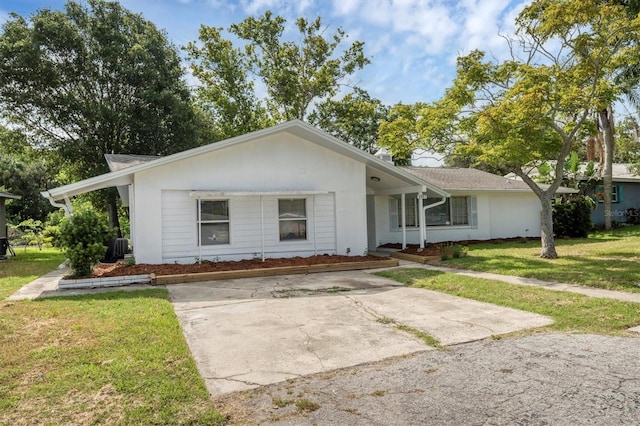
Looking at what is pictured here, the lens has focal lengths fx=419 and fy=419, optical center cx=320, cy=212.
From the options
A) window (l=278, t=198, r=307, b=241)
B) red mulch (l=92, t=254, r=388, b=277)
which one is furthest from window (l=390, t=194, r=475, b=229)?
window (l=278, t=198, r=307, b=241)

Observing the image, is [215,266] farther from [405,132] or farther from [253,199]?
[405,132]

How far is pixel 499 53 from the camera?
41.1 ft

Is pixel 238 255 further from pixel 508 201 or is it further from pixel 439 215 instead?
pixel 508 201

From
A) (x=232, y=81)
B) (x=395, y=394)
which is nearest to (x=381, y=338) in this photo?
(x=395, y=394)

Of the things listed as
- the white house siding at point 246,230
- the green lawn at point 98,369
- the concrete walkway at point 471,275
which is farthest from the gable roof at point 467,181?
the green lawn at point 98,369

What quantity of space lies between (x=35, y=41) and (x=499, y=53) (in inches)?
840

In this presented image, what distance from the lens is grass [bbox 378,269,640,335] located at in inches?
220

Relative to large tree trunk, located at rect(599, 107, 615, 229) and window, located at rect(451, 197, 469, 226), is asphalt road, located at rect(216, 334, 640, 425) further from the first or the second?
large tree trunk, located at rect(599, 107, 615, 229)

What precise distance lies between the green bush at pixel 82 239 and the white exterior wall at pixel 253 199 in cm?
150

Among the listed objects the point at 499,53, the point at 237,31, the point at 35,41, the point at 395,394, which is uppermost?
the point at 237,31

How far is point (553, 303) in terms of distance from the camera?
6.82 metres

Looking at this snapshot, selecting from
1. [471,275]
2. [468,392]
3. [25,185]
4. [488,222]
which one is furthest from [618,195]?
[25,185]

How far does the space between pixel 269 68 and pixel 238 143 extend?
20.0 meters

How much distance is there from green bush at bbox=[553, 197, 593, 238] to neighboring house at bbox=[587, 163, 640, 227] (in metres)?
5.15
